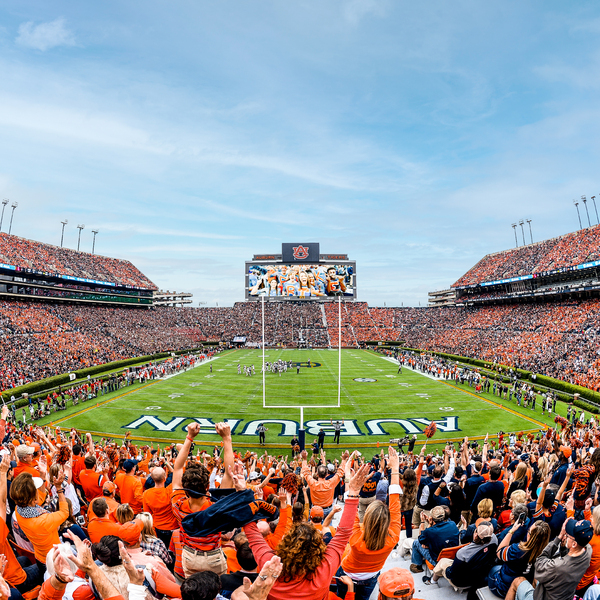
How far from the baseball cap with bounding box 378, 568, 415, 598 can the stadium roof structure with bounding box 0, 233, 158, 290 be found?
173 ft

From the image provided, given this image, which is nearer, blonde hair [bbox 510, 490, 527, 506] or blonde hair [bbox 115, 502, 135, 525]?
blonde hair [bbox 115, 502, 135, 525]

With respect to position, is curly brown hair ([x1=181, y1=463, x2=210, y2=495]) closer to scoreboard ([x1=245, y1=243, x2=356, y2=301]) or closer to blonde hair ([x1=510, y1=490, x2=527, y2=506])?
blonde hair ([x1=510, y1=490, x2=527, y2=506])

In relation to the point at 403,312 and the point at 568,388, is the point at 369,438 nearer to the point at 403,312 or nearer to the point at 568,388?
the point at 568,388

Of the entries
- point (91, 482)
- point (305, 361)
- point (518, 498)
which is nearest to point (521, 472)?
point (518, 498)

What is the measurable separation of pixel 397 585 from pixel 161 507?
309 cm

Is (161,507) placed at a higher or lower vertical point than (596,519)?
lower

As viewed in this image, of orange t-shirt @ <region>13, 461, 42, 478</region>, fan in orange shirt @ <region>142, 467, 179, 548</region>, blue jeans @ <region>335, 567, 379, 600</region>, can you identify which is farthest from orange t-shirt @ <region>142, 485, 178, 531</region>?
blue jeans @ <region>335, 567, 379, 600</region>

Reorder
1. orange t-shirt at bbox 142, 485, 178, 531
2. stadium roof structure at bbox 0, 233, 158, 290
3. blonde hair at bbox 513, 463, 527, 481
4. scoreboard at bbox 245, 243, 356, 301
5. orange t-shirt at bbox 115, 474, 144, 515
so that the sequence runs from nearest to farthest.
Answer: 1. orange t-shirt at bbox 142, 485, 178, 531
2. orange t-shirt at bbox 115, 474, 144, 515
3. blonde hair at bbox 513, 463, 527, 481
4. stadium roof structure at bbox 0, 233, 158, 290
5. scoreboard at bbox 245, 243, 356, 301

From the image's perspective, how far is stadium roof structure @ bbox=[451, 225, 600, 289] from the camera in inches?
1693

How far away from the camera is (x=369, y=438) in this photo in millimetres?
18219

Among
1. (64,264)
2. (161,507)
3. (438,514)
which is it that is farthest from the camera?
(64,264)

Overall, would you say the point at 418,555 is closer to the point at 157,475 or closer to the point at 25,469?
the point at 157,475

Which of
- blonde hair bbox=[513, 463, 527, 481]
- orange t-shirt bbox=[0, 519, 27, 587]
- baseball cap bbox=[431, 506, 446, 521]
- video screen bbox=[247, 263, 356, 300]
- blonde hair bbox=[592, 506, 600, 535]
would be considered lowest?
blonde hair bbox=[513, 463, 527, 481]

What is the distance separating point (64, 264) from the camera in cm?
5644
